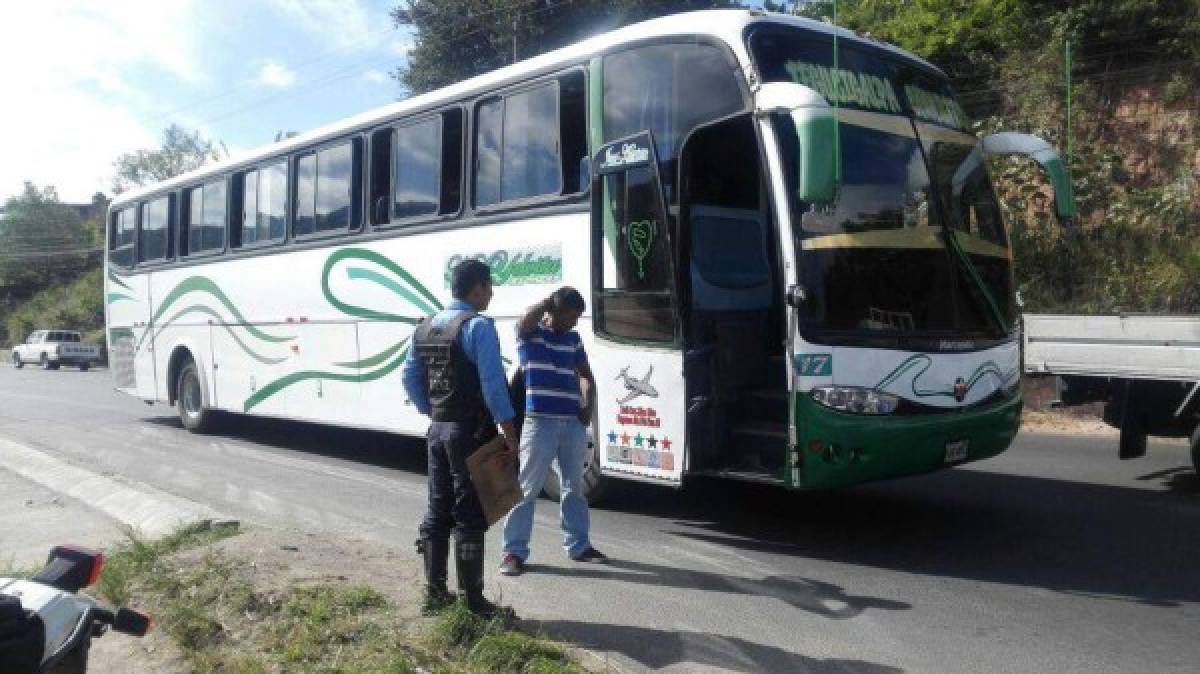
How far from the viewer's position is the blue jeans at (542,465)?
6512 mm

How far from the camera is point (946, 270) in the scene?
7.20 meters

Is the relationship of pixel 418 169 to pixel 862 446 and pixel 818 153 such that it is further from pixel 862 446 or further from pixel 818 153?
pixel 862 446

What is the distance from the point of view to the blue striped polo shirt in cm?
652

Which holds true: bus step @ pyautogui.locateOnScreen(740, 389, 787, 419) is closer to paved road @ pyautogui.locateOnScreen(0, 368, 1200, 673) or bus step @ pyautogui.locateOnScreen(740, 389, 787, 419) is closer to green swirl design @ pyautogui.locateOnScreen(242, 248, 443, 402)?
paved road @ pyautogui.locateOnScreen(0, 368, 1200, 673)

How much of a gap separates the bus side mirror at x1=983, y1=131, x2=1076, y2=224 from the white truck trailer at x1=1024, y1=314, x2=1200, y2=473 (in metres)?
1.45

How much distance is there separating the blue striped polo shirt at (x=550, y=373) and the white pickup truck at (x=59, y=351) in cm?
3986

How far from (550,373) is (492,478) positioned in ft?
4.55

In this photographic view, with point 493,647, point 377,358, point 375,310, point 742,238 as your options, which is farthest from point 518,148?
point 493,647

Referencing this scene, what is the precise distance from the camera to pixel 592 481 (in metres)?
8.51

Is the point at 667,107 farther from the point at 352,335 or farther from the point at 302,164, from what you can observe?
the point at 302,164

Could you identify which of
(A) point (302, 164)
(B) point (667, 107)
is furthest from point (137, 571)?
(A) point (302, 164)

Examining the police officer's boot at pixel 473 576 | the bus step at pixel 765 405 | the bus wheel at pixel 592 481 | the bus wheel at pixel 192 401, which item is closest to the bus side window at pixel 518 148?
the bus wheel at pixel 592 481

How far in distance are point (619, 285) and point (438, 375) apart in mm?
2599

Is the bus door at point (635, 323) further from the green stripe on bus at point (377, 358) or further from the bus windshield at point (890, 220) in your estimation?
the green stripe on bus at point (377, 358)
